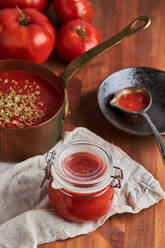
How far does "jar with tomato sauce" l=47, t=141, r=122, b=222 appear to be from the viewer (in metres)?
1.04

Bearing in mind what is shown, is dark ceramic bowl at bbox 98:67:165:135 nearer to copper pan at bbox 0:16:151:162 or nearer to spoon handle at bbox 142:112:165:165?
spoon handle at bbox 142:112:165:165

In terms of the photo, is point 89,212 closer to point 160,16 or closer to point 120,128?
point 120,128

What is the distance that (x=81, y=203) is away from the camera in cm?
108

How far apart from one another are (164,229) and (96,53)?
22.5 inches

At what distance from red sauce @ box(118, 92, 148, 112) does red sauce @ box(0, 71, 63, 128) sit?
251 mm

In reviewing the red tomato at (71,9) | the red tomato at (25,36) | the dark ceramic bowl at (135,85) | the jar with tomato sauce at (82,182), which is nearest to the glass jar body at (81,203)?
the jar with tomato sauce at (82,182)

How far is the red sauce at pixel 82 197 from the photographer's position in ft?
3.49

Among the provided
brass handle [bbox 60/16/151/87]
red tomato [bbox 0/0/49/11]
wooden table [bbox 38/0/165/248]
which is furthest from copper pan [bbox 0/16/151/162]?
red tomato [bbox 0/0/49/11]

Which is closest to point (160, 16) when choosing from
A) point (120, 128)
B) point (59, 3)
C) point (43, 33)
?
point (59, 3)

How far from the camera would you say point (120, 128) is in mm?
1332

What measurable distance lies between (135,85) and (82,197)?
0.62m

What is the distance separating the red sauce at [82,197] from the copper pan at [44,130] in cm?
17

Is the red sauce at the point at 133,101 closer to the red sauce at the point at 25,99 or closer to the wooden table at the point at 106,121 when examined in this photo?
the wooden table at the point at 106,121

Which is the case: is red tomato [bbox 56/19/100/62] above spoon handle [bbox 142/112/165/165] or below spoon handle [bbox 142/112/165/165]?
above
